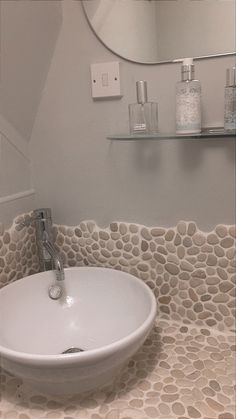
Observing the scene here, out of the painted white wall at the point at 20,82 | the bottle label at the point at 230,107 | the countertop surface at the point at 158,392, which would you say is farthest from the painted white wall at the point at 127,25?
the countertop surface at the point at 158,392

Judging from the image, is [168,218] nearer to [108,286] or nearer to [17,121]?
[108,286]

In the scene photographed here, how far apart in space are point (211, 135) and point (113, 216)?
1.32ft

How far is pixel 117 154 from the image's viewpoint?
1.07m

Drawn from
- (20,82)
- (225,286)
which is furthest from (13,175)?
(225,286)

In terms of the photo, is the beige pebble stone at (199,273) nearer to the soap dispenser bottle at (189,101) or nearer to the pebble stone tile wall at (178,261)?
the pebble stone tile wall at (178,261)

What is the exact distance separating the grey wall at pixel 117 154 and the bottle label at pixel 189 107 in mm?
66

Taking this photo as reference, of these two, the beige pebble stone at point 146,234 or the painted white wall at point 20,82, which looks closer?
the painted white wall at point 20,82

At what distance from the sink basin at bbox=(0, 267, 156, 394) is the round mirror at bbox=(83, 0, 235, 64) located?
2.07 feet

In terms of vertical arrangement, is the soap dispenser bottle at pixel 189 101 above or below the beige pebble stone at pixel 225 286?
above

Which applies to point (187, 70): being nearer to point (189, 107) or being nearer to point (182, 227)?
point (189, 107)

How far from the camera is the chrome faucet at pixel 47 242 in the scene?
1054 mm

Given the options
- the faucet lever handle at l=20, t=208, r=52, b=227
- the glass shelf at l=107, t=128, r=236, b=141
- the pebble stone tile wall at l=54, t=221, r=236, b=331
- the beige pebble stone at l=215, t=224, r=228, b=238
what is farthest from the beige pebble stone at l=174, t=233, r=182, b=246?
the faucet lever handle at l=20, t=208, r=52, b=227

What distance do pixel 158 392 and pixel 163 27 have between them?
933mm

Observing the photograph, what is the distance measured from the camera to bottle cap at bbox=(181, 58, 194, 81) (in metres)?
0.87
